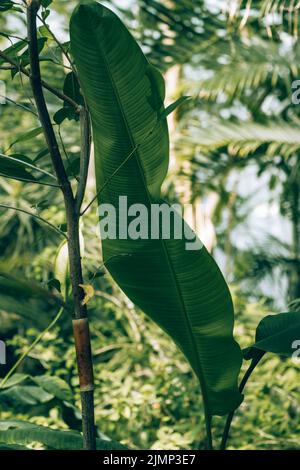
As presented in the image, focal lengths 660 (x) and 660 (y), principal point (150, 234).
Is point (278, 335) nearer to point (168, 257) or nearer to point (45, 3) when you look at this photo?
point (168, 257)

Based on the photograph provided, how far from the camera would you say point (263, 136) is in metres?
3.55

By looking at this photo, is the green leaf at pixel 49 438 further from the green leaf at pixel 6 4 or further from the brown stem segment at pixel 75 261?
the green leaf at pixel 6 4

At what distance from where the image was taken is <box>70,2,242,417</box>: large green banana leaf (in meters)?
0.94

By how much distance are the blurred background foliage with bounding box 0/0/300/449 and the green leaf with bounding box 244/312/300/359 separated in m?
0.37

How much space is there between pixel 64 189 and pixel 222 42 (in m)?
3.04

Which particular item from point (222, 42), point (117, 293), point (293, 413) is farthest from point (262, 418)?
point (222, 42)

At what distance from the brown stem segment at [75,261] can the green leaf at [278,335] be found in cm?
32

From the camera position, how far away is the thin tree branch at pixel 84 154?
102 cm

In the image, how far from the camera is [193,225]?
11.2ft

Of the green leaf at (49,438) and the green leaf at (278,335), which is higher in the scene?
the green leaf at (278,335)

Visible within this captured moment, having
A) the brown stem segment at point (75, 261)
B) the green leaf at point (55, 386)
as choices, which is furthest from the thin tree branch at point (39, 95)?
the green leaf at point (55, 386)

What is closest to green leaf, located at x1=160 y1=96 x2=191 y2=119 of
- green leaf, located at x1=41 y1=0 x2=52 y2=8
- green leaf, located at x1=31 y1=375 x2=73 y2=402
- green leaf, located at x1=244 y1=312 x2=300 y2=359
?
green leaf, located at x1=41 y1=0 x2=52 y2=8

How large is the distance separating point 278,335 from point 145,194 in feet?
1.13

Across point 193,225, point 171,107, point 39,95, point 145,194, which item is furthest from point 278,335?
point 193,225
